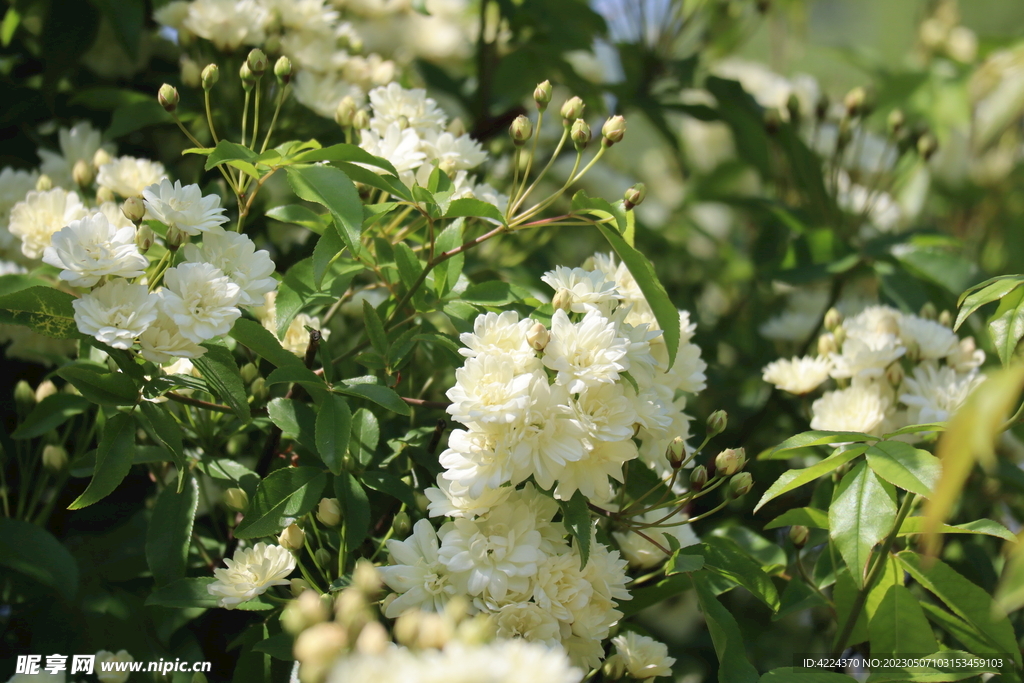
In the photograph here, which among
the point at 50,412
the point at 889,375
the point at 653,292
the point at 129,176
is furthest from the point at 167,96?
the point at 889,375

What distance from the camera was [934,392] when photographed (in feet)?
3.24

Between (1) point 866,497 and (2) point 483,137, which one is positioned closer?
(1) point 866,497

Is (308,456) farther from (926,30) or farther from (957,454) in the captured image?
(926,30)

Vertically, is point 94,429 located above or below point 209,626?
above

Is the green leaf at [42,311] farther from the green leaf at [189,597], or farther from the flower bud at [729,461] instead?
the flower bud at [729,461]

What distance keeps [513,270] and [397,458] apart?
383 millimetres

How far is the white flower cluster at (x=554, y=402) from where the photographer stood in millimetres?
675

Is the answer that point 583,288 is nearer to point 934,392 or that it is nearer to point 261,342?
point 261,342

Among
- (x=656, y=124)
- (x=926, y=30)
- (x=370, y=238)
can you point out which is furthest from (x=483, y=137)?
(x=926, y=30)

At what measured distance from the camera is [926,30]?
2.11 metres

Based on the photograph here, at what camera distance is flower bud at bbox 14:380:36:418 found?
0.96 metres

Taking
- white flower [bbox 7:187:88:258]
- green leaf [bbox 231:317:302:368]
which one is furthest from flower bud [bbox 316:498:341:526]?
white flower [bbox 7:187:88:258]

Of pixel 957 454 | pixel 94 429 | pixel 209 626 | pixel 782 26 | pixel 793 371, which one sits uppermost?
pixel 782 26

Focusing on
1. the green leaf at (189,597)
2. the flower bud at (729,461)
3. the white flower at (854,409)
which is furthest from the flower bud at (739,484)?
the green leaf at (189,597)
